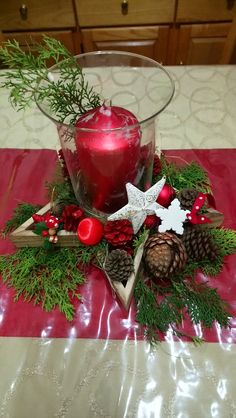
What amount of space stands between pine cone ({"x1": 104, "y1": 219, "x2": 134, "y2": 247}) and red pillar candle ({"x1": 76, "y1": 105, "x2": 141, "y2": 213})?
0.05 m

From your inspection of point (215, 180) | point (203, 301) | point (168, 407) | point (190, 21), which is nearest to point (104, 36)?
point (190, 21)

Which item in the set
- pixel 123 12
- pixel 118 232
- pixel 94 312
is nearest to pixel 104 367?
pixel 94 312

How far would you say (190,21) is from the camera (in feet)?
4.00

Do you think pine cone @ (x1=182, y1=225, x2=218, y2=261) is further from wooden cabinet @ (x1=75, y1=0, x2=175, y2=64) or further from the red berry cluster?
wooden cabinet @ (x1=75, y1=0, x2=175, y2=64)

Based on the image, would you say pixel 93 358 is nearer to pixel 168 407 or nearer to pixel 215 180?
pixel 168 407

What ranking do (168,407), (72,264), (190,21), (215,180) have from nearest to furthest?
(168,407), (72,264), (215,180), (190,21)

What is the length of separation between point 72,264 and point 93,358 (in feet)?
0.46

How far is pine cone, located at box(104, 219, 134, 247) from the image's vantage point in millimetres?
481

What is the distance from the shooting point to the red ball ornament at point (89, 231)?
0.49 meters

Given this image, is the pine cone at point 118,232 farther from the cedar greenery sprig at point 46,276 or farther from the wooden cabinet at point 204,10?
the wooden cabinet at point 204,10

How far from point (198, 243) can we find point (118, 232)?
12cm

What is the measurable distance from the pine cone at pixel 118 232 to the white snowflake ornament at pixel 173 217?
46 mm

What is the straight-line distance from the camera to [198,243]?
503mm

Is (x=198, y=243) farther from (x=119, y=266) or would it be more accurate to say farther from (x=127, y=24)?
(x=127, y=24)
